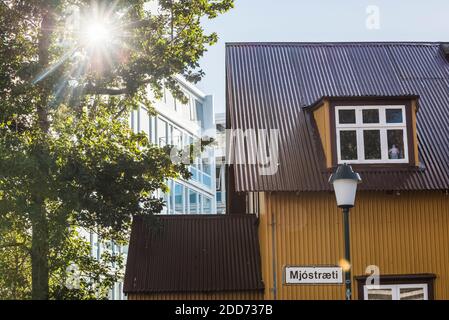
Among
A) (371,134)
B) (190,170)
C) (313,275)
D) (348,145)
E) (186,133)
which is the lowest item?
(313,275)

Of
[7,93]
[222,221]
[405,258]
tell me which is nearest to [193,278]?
[222,221]

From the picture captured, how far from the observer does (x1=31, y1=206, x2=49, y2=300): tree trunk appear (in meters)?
21.4

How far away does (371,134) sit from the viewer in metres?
20.4

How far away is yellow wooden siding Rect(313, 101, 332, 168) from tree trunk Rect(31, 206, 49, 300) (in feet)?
24.5

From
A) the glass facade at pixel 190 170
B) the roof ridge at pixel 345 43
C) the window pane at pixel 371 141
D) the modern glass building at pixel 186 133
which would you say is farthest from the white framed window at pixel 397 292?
the glass facade at pixel 190 170

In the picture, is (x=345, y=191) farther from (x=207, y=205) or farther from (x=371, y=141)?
(x=207, y=205)

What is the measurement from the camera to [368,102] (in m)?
20.5

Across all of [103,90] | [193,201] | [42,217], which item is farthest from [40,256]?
[193,201]

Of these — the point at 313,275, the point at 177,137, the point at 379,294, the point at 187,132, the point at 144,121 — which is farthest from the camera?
the point at 187,132

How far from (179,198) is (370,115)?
39453 millimetres

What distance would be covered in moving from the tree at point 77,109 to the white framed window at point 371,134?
5.67 meters

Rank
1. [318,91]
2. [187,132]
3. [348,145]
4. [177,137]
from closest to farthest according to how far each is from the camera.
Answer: [348,145] < [318,91] < [177,137] < [187,132]

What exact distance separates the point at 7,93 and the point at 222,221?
22.8 ft

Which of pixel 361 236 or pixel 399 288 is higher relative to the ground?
pixel 361 236
